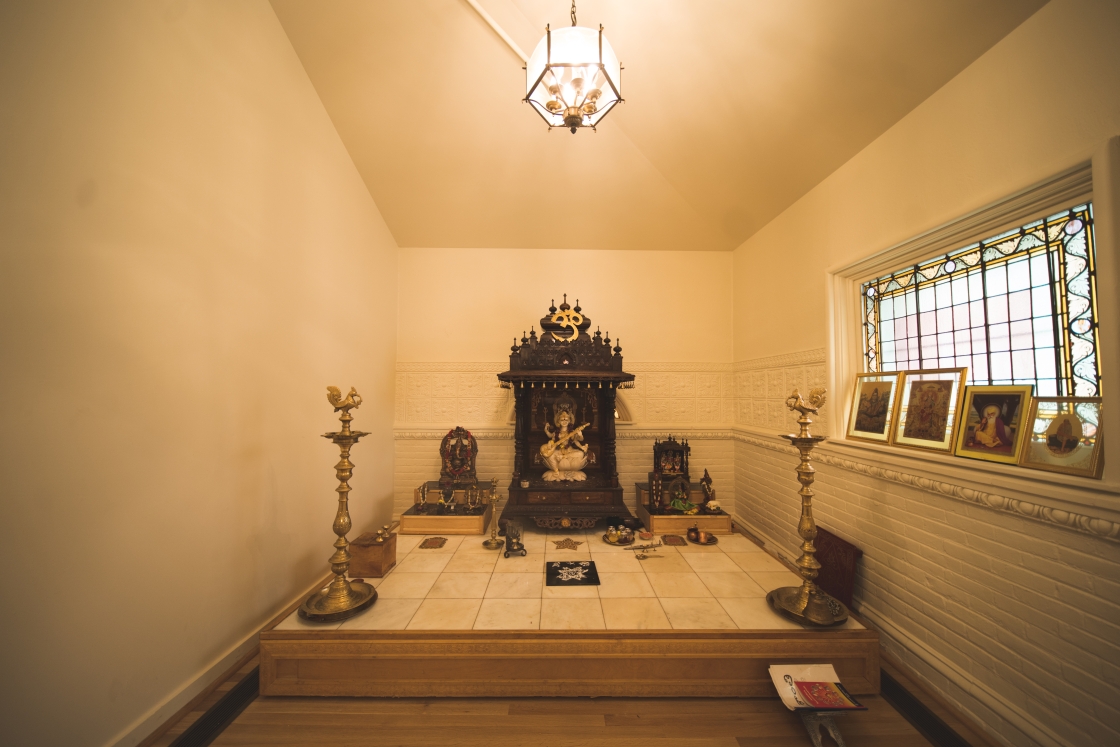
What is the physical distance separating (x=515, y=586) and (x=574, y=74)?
381 cm

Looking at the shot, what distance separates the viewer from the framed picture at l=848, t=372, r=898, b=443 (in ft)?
11.0

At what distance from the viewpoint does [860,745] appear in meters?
2.31

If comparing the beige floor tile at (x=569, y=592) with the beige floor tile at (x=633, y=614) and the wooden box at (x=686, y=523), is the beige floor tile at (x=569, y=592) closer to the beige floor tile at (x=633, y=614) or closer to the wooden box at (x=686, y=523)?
the beige floor tile at (x=633, y=614)

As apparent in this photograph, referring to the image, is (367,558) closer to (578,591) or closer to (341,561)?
(341,561)

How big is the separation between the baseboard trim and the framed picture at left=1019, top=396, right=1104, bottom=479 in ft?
15.7

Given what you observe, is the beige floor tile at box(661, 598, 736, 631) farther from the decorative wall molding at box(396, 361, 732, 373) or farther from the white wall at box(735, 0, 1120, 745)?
the decorative wall molding at box(396, 361, 732, 373)

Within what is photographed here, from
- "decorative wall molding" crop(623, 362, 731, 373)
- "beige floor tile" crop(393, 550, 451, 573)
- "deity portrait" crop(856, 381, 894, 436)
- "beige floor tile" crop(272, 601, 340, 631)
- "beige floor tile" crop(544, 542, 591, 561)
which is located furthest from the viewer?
"decorative wall molding" crop(623, 362, 731, 373)

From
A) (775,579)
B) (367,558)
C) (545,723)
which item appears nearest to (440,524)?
(367,558)

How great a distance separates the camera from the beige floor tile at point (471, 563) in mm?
3725

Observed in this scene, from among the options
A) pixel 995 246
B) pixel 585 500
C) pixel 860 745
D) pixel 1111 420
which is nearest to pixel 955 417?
pixel 1111 420

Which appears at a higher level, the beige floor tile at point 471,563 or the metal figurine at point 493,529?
the metal figurine at point 493,529

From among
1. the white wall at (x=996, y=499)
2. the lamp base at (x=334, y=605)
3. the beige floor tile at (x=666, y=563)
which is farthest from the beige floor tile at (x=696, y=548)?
the lamp base at (x=334, y=605)

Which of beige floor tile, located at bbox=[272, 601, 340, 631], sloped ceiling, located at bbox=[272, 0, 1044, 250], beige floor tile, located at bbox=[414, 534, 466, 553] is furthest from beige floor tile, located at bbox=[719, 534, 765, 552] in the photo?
sloped ceiling, located at bbox=[272, 0, 1044, 250]

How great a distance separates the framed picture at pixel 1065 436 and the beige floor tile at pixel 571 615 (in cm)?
271
